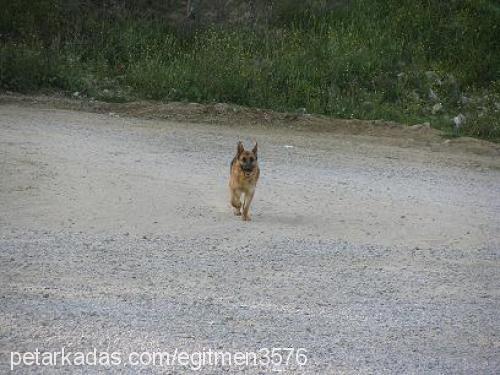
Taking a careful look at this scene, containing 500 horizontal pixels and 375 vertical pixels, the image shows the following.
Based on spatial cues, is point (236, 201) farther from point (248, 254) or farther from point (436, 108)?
point (436, 108)

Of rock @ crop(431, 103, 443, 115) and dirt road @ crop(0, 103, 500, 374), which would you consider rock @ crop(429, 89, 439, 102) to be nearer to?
rock @ crop(431, 103, 443, 115)

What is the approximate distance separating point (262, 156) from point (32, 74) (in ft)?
21.2

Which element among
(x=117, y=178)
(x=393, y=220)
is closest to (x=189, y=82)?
(x=117, y=178)

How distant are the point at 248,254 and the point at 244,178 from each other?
1.54m

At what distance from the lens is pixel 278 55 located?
19188 mm

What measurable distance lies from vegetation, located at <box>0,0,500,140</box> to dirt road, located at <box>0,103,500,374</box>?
11.4 feet

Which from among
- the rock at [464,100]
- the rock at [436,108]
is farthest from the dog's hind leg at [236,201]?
the rock at [464,100]

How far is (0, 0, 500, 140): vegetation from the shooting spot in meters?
17.6

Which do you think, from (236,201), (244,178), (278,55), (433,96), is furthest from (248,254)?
(278,55)

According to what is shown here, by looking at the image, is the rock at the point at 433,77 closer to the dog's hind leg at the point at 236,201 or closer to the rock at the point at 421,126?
the rock at the point at 421,126

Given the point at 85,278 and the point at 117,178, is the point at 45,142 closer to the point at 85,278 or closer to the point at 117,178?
the point at 117,178

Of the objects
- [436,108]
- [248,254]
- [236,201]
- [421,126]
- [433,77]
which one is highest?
[433,77]

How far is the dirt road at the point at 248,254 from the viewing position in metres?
6.07

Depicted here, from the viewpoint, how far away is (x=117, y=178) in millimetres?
11273
